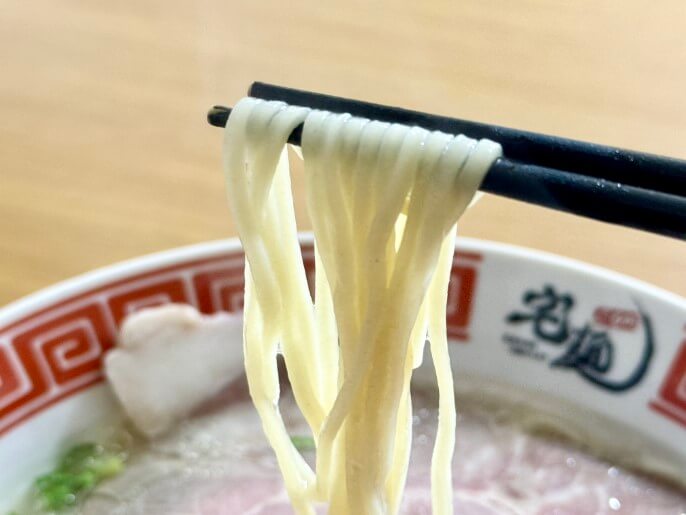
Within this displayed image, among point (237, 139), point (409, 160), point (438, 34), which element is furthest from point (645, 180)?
point (438, 34)

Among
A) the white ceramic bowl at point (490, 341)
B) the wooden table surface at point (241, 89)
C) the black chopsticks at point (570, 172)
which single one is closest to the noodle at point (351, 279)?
the black chopsticks at point (570, 172)

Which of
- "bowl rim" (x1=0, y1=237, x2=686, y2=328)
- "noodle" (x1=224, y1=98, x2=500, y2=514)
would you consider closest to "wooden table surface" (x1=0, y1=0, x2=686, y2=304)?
"bowl rim" (x1=0, y1=237, x2=686, y2=328)

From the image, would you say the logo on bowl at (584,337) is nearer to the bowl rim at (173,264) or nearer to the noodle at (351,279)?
the bowl rim at (173,264)

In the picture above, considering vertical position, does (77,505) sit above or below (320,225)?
below

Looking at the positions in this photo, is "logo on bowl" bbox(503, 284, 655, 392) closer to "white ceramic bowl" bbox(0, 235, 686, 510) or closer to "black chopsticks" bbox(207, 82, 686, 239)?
"white ceramic bowl" bbox(0, 235, 686, 510)

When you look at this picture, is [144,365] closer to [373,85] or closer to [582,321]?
[582,321]
